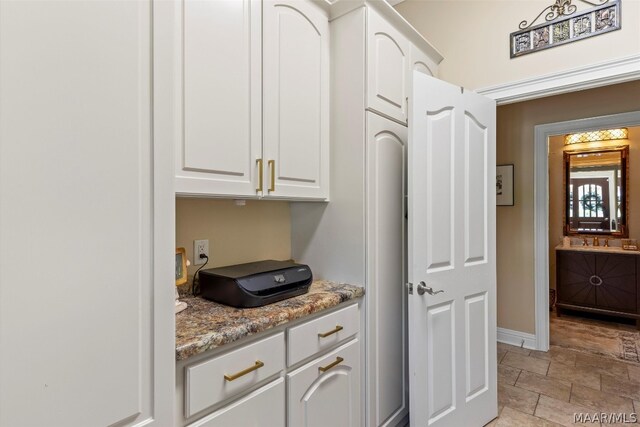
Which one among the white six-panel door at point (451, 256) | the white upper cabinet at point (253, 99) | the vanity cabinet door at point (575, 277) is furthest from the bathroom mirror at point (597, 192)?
the white upper cabinet at point (253, 99)

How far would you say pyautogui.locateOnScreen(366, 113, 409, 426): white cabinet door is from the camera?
1.66 metres

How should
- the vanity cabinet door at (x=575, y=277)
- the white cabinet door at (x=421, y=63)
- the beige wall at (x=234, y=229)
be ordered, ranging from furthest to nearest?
the vanity cabinet door at (x=575, y=277), the white cabinet door at (x=421, y=63), the beige wall at (x=234, y=229)

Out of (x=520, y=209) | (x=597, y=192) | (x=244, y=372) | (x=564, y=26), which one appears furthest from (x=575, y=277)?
(x=244, y=372)

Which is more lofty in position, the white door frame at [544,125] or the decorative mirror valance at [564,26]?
the decorative mirror valance at [564,26]

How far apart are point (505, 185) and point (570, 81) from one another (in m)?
1.42

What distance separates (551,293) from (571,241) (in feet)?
2.22

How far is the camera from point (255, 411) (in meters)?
1.15

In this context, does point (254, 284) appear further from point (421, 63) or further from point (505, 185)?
point (505, 185)

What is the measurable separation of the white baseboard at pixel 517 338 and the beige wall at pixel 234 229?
2.47 meters

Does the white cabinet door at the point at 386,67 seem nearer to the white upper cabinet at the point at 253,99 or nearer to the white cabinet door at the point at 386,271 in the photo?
the white cabinet door at the point at 386,271

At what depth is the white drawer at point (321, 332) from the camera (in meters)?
1.30

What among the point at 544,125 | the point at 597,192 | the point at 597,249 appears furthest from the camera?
the point at 597,192

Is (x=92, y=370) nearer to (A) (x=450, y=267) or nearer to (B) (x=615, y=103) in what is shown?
(A) (x=450, y=267)

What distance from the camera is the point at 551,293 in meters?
4.18
